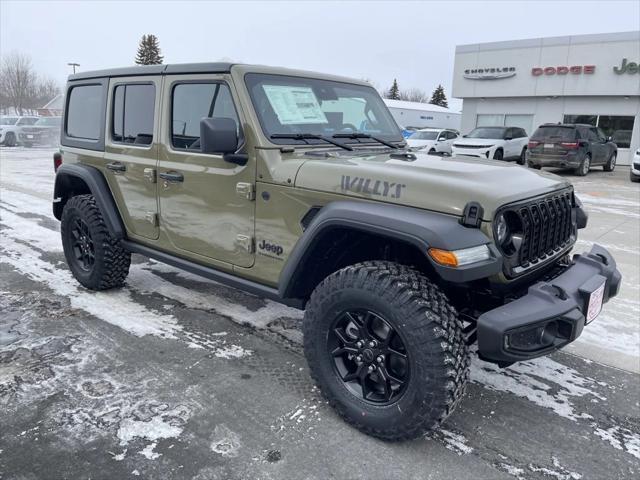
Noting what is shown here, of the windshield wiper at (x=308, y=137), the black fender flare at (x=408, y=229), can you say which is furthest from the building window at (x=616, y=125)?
the black fender flare at (x=408, y=229)

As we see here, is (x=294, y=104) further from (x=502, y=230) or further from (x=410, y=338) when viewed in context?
(x=410, y=338)

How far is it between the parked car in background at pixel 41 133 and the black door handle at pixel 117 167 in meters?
24.4

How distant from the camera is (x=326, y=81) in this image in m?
3.78

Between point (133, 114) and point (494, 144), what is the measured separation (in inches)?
589

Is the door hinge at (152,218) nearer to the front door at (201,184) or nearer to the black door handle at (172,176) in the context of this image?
the front door at (201,184)

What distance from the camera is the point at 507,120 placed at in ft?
84.7

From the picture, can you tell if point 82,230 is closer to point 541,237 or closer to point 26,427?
point 26,427

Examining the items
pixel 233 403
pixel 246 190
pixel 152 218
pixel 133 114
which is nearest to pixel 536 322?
pixel 233 403

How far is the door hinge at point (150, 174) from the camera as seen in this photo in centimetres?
382

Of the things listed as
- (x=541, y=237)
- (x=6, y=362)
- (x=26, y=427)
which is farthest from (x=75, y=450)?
(x=541, y=237)

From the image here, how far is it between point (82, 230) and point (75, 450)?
2593 millimetres

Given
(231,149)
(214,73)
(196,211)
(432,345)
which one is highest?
(214,73)

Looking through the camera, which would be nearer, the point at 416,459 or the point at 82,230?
the point at 416,459

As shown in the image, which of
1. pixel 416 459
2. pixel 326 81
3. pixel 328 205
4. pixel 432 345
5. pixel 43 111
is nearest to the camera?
pixel 432 345
